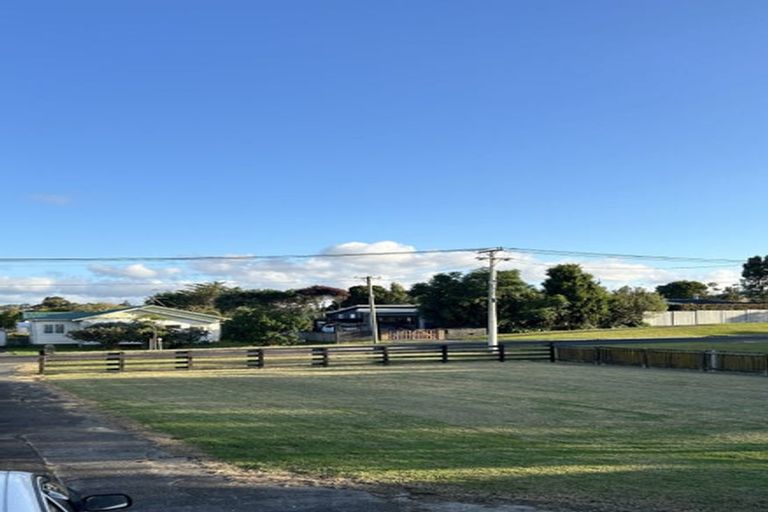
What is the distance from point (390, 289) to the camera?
12594 centimetres

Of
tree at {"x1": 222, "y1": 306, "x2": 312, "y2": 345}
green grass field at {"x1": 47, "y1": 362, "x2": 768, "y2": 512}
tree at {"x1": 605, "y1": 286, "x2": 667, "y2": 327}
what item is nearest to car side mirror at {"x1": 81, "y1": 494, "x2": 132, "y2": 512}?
green grass field at {"x1": 47, "y1": 362, "x2": 768, "y2": 512}

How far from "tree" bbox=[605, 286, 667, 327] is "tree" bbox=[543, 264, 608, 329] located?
1.92 meters

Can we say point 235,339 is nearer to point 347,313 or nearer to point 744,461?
point 347,313

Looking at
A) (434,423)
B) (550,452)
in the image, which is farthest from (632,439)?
(434,423)

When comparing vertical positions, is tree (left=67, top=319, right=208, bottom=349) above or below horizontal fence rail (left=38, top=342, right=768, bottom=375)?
above

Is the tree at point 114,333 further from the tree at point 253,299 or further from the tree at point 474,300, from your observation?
the tree at point 253,299

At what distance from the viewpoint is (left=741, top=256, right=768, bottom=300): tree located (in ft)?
405

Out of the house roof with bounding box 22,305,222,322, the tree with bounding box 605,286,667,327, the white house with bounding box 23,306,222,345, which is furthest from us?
the tree with bounding box 605,286,667,327

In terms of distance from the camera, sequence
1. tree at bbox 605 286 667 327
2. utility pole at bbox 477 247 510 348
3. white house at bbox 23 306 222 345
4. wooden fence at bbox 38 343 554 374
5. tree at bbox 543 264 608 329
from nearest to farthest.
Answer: wooden fence at bbox 38 343 554 374
utility pole at bbox 477 247 510 348
white house at bbox 23 306 222 345
tree at bbox 543 264 608 329
tree at bbox 605 286 667 327

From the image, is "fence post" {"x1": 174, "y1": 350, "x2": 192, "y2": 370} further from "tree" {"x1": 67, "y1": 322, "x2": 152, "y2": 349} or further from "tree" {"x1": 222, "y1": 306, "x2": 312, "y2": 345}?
"tree" {"x1": 222, "y1": 306, "x2": 312, "y2": 345}

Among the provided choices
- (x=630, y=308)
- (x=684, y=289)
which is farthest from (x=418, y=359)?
(x=684, y=289)

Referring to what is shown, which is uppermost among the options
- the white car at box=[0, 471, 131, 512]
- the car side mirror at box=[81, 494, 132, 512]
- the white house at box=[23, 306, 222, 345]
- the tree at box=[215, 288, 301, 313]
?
the tree at box=[215, 288, 301, 313]

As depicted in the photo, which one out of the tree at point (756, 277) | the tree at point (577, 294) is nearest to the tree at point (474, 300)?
the tree at point (577, 294)

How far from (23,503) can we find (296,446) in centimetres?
849
